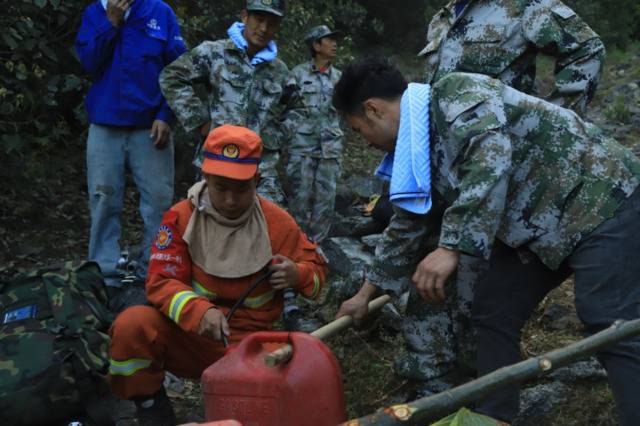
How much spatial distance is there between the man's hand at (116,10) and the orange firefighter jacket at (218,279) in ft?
5.85

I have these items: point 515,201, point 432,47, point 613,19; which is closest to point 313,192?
point 432,47

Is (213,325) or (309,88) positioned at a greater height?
(309,88)

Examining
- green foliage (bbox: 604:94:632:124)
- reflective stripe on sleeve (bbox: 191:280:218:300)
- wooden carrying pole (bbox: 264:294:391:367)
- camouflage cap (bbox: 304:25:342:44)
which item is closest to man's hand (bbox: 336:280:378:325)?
wooden carrying pole (bbox: 264:294:391:367)

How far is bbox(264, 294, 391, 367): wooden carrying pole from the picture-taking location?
2.39 metres

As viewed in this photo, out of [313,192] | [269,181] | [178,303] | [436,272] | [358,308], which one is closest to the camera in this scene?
[436,272]

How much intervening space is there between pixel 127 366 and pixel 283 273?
690mm

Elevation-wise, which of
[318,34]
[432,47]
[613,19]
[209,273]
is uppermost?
[613,19]

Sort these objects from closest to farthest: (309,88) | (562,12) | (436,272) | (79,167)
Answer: (436,272) < (562,12) < (309,88) < (79,167)

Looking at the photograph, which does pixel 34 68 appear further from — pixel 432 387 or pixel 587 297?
pixel 587 297

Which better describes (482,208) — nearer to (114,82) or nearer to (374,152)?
(114,82)

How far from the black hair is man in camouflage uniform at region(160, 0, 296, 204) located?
1.96 m

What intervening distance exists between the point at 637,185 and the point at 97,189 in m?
3.06

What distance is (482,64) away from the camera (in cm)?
362

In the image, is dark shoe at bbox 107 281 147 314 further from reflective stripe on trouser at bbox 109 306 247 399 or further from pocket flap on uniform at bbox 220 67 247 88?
pocket flap on uniform at bbox 220 67 247 88
